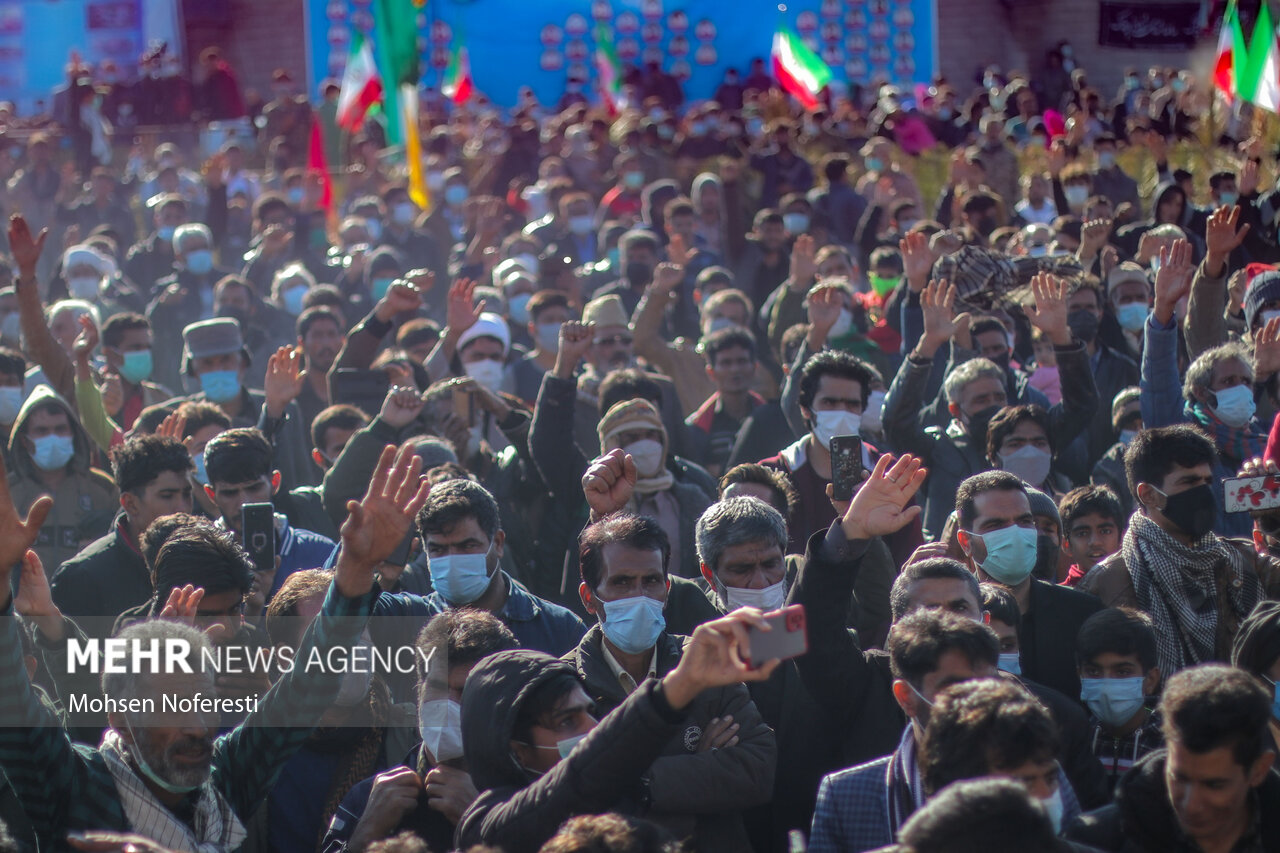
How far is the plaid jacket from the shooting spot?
3189 millimetres

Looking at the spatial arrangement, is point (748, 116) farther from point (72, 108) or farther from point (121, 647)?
point (121, 647)

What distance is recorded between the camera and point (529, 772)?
10.6 ft

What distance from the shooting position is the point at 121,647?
3.50 meters

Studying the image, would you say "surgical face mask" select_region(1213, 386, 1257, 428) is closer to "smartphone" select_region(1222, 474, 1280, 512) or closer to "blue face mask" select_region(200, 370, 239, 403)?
"smartphone" select_region(1222, 474, 1280, 512)

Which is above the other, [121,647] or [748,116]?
[748,116]

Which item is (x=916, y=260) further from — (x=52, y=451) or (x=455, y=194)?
(x=455, y=194)

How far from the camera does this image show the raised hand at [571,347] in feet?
19.1

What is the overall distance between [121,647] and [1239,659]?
2.62 meters

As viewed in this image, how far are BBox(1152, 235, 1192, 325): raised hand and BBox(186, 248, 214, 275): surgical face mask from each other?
7.42 metres

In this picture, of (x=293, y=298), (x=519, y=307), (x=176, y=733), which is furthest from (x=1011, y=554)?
(x=293, y=298)

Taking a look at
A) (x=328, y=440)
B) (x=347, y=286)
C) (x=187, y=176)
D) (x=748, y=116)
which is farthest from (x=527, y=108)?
(x=328, y=440)

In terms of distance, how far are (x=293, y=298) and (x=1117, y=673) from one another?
7.77 meters

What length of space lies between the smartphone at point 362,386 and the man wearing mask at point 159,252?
Answer: 20.1 feet

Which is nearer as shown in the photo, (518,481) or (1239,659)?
(1239,659)
